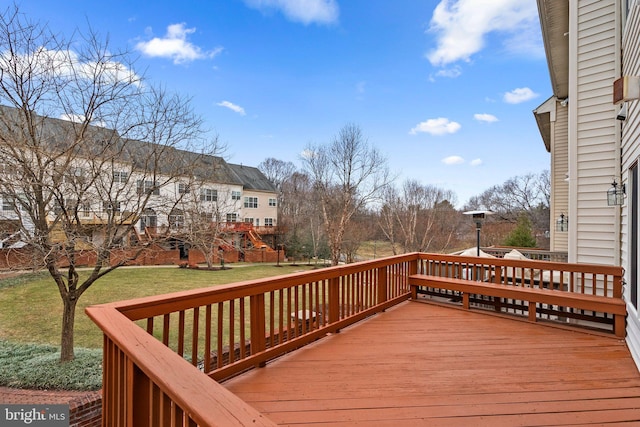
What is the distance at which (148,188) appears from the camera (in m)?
7.15

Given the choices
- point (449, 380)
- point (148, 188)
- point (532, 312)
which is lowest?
point (449, 380)

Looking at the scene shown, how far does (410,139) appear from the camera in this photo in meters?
16.9

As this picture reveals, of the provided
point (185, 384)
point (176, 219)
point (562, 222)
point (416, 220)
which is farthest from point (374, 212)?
point (185, 384)

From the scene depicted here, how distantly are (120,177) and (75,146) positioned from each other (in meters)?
1.10

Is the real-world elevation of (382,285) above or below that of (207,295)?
below

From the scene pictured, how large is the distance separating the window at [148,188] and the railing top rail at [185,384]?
6.09 metres

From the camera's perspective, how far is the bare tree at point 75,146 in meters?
5.59

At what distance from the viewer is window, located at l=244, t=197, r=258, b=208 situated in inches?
1050

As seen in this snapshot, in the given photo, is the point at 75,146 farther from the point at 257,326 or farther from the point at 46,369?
the point at 257,326

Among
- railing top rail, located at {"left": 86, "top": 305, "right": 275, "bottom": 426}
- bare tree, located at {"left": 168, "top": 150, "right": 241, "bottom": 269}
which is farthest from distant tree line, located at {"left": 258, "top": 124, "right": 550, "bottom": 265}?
railing top rail, located at {"left": 86, "top": 305, "right": 275, "bottom": 426}

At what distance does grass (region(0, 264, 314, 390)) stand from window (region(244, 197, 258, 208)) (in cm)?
1125

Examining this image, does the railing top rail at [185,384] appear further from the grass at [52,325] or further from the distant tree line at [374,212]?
the distant tree line at [374,212]

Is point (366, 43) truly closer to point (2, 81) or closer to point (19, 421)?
point (2, 81)

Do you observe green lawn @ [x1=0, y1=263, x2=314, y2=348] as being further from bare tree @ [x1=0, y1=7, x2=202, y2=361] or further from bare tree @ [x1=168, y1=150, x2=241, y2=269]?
bare tree @ [x1=168, y1=150, x2=241, y2=269]
